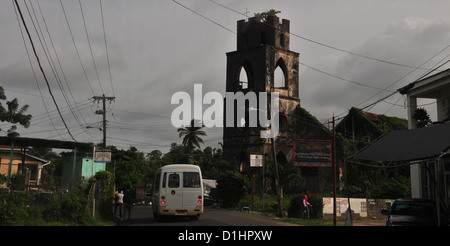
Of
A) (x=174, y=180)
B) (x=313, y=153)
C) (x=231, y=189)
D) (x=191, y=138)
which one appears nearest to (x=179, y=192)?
(x=174, y=180)

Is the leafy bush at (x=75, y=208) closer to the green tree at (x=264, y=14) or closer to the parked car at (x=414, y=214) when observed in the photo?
the parked car at (x=414, y=214)

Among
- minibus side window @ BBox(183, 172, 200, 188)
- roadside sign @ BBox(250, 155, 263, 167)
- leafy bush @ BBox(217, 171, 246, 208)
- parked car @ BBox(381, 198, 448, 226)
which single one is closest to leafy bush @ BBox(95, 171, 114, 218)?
minibus side window @ BBox(183, 172, 200, 188)

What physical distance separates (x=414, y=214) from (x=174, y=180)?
33.8 feet

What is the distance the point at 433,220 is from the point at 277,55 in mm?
36971

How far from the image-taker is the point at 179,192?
19.9 meters

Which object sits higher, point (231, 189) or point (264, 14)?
point (264, 14)

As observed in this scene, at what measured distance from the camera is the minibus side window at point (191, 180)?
65.7 feet

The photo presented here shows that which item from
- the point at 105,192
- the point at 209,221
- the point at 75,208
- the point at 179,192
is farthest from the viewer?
the point at 105,192

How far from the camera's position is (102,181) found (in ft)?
75.4

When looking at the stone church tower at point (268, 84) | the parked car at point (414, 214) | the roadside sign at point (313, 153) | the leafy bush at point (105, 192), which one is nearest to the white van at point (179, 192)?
the leafy bush at point (105, 192)

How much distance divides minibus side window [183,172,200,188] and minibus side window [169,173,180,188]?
1.05 ft

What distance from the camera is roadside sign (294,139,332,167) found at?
89.7 feet

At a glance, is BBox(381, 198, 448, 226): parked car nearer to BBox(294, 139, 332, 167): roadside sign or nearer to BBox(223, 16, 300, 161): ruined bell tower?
BBox(294, 139, 332, 167): roadside sign

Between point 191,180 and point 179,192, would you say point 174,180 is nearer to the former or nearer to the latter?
point 179,192
